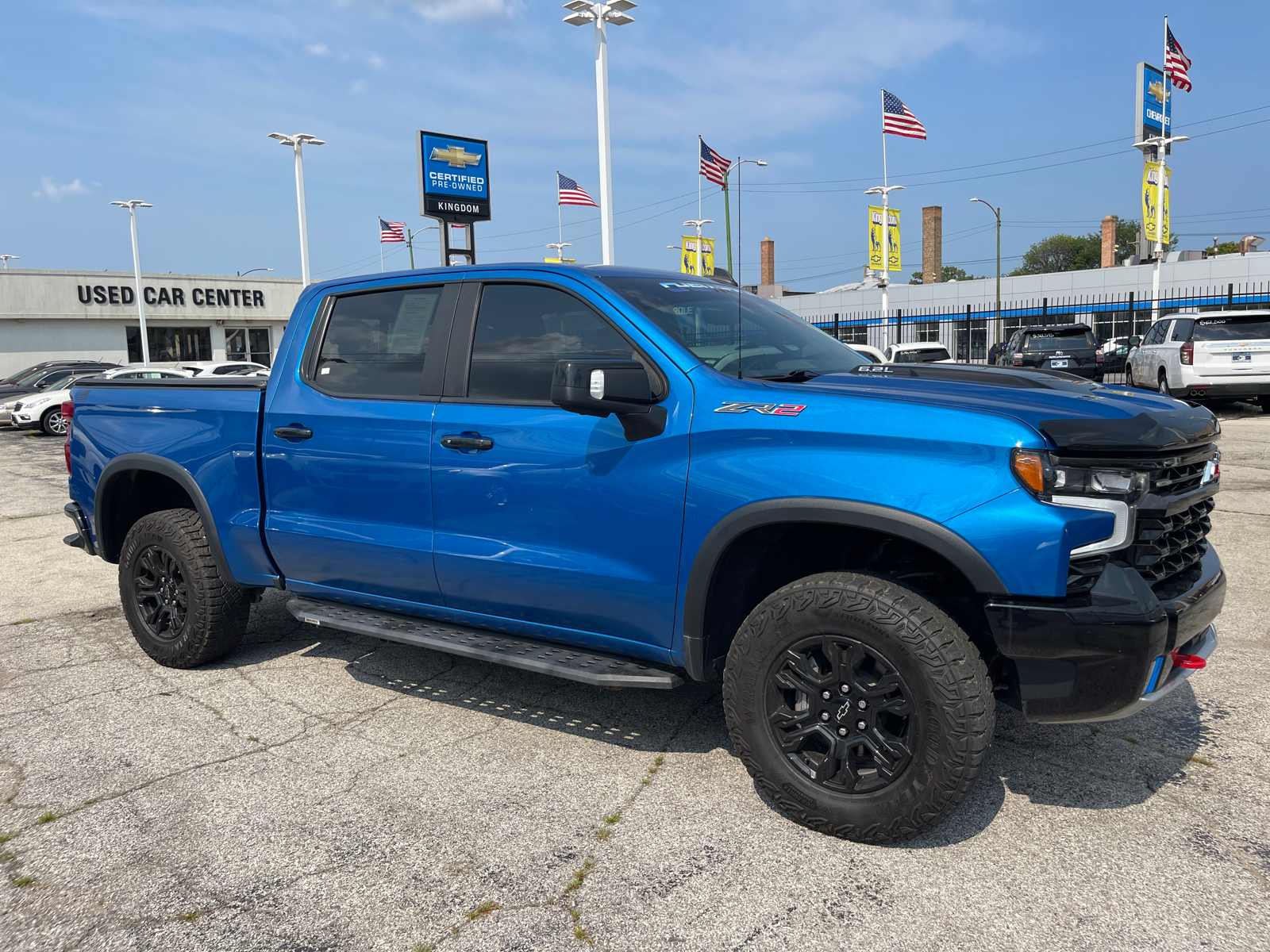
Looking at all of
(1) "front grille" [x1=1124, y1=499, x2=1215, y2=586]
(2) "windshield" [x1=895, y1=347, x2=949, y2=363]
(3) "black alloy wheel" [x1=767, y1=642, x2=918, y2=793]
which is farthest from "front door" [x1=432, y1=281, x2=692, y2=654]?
(2) "windshield" [x1=895, y1=347, x2=949, y2=363]

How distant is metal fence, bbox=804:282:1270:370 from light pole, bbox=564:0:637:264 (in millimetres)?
23337

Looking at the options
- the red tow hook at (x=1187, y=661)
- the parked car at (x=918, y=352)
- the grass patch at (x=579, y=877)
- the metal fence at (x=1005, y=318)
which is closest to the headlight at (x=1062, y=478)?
the red tow hook at (x=1187, y=661)

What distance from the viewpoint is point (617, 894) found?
110 inches

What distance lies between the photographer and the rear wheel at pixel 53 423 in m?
20.1

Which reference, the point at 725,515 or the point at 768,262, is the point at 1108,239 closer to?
the point at 768,262

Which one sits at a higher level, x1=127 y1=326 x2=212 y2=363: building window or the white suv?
x1=127 y1=326 x2=212 y2=363: building window

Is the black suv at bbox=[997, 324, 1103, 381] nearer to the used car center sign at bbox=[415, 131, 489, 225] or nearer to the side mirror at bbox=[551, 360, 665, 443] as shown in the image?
the used car center sign at bbox=[415, 131, 489, 225]

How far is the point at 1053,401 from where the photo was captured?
116 inches

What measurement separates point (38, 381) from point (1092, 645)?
25518 millimetres

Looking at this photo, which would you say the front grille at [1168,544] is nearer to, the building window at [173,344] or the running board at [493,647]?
the running board at [493,647]

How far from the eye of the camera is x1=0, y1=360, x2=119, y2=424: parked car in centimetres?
2134

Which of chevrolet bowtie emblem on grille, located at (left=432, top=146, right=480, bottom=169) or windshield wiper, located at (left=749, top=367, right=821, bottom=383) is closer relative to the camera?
windshield wiper, located at (left=749, top=367, right=821, bottom=383)

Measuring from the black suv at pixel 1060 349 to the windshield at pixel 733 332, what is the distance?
17411 millimetres

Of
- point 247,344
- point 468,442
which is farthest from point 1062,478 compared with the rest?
point 247,344
